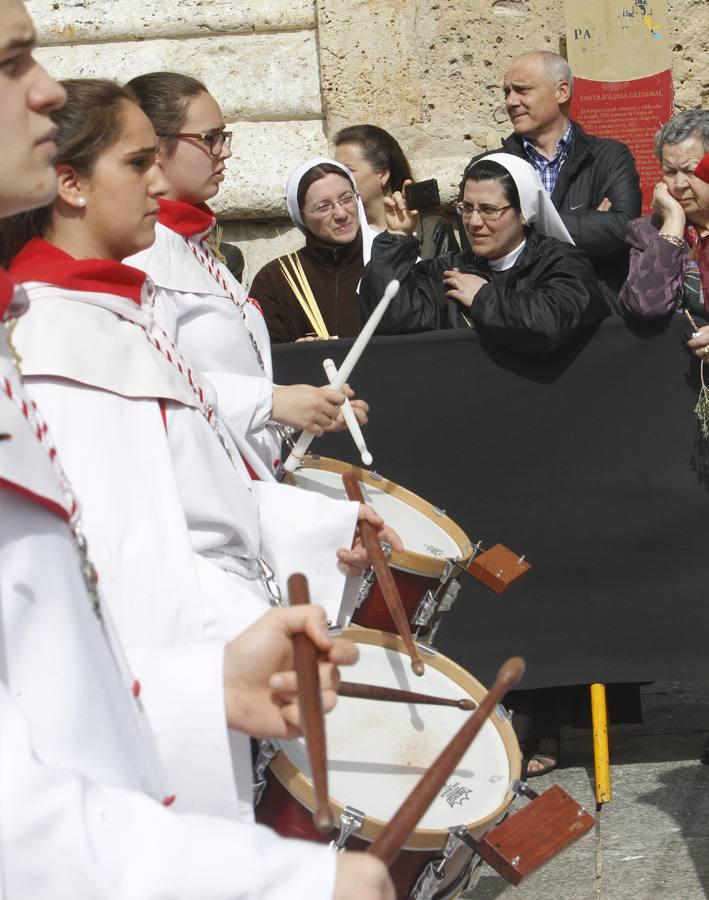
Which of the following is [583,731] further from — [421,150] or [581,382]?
[421,150]

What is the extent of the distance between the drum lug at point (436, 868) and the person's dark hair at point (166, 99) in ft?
7.25

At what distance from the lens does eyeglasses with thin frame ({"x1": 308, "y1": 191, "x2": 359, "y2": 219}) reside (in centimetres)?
524

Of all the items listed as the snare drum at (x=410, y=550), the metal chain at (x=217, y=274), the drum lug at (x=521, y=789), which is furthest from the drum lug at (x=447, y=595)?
the metal chain at (x=217, y=274)

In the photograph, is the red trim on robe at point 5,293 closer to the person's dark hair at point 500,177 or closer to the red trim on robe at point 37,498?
the red trim on robe at point 37,498

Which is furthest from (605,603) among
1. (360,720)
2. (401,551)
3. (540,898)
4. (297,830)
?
(297,830)

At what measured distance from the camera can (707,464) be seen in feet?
14.7

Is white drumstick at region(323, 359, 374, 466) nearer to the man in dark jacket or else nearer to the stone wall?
the man in dark jacket

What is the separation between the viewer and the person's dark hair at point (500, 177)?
473 cm

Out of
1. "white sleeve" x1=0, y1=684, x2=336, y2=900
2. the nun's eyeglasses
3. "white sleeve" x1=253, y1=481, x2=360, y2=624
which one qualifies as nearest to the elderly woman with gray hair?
the nun's eyeglasses

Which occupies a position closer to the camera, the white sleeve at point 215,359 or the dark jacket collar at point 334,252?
the white sleeve at point 215,359

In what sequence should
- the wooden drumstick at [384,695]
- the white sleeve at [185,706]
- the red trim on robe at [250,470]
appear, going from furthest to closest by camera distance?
the red trim on robe at [250,470]
the wooden drumstick at [384,695]
the white sleeve at [185,706]

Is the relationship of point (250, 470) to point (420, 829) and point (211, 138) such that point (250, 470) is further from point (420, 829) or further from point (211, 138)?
point (211, 138)

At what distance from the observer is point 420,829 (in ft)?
8.03

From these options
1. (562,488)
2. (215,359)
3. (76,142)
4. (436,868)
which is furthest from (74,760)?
(562,488)
